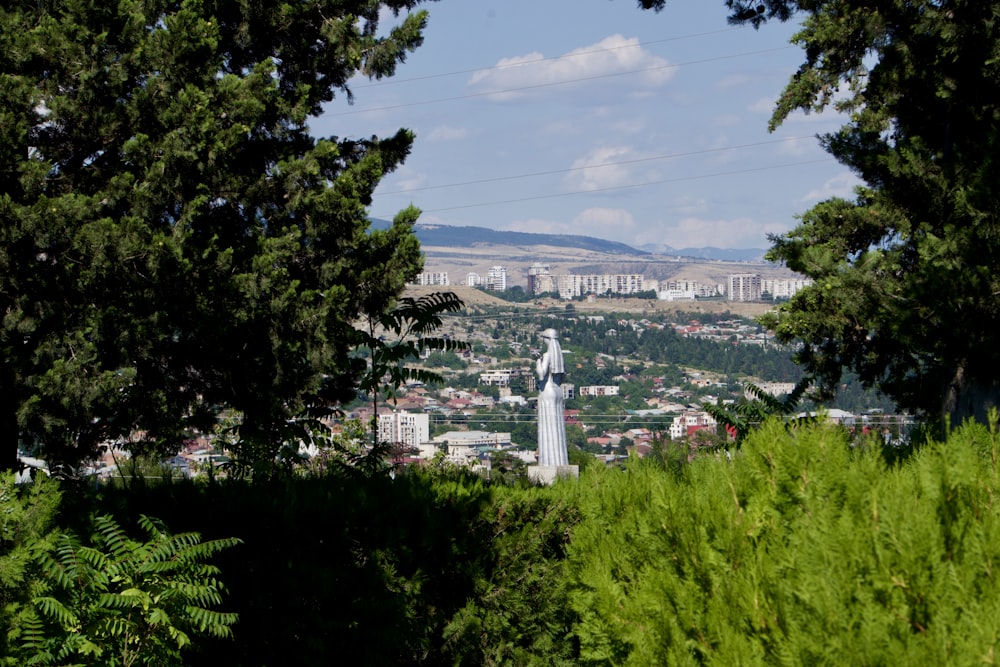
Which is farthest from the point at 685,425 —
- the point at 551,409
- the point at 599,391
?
the point at 599,391

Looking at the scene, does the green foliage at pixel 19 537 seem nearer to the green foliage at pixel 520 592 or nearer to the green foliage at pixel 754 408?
the green foliage at pixel 520 592

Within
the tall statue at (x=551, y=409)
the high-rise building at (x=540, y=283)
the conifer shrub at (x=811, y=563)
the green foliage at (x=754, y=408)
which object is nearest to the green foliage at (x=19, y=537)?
the conifer shrub at (x=811, y=563)

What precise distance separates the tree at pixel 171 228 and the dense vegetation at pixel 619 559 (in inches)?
135

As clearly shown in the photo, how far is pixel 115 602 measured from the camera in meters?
3.73

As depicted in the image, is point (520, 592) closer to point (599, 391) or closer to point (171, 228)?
point (171, 228)

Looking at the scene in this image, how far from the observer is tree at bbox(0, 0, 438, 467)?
8.44 meters

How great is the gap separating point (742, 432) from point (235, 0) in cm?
930

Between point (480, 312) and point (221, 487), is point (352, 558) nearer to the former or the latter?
point (221, 487)

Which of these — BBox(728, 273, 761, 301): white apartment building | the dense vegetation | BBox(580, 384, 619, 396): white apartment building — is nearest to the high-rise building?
BBox(728, 273, 761, 301): white apartment building

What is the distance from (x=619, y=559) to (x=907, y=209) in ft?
45.0

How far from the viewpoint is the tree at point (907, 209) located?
284 inches

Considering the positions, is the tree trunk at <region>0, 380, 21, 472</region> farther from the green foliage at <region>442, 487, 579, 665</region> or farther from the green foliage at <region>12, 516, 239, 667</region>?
the green foliage at <region>12, 516, 239, 667</region>

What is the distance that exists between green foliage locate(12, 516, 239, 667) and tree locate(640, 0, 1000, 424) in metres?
2.91

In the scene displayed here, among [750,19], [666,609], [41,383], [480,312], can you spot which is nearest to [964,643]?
[666,609]
